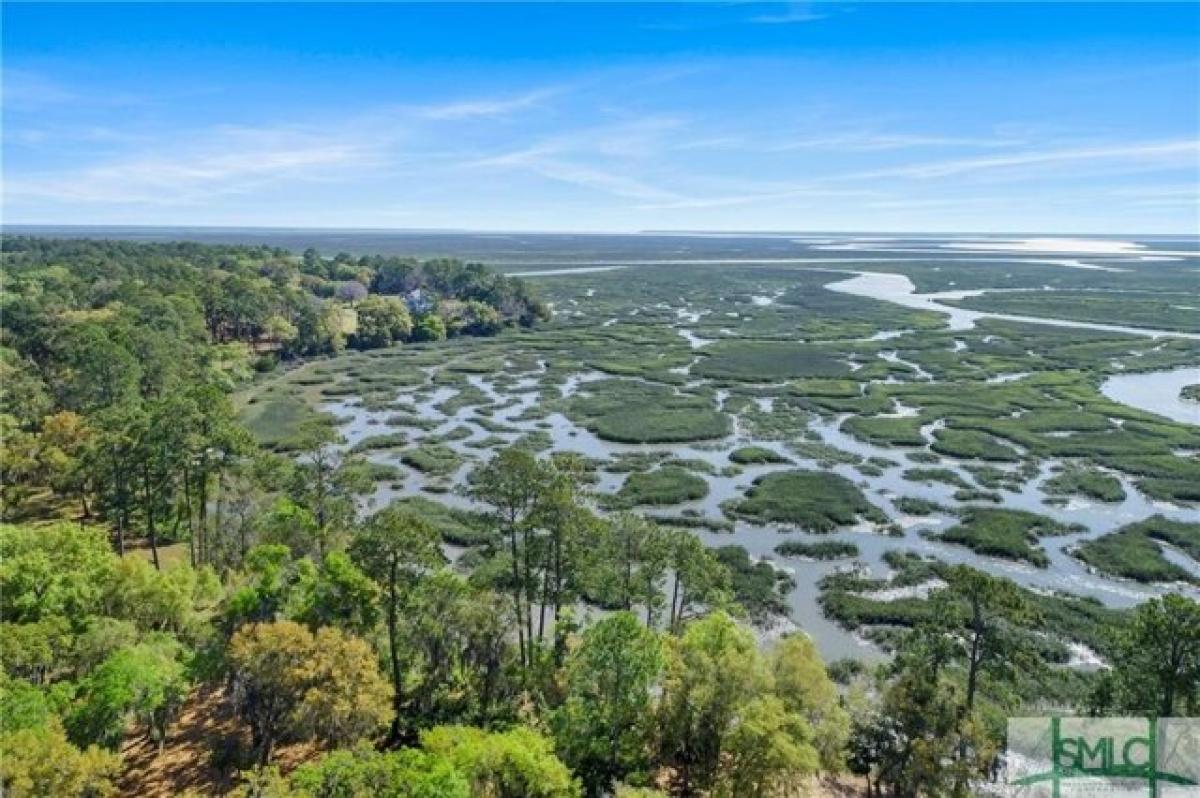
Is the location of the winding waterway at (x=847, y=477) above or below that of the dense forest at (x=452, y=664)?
below

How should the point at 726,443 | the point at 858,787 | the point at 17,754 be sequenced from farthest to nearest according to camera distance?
the point at 726,443
the point at 858,787
the point at 17,754

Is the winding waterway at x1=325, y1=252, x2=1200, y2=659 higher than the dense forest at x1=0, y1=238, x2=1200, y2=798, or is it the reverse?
the dense forest at x1=0, y1=238, x2=1200, y2=798

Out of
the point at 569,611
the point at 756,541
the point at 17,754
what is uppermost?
the point at 17,754

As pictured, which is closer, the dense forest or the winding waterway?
the dense forest

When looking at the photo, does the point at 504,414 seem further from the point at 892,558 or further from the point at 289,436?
the point at 892,558

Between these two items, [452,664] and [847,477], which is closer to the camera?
[452,664]

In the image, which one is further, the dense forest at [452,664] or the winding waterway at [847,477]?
the winding waterway at [847,477]

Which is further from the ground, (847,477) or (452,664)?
(452,664)

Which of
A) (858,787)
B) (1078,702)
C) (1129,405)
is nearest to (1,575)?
(858,787)
